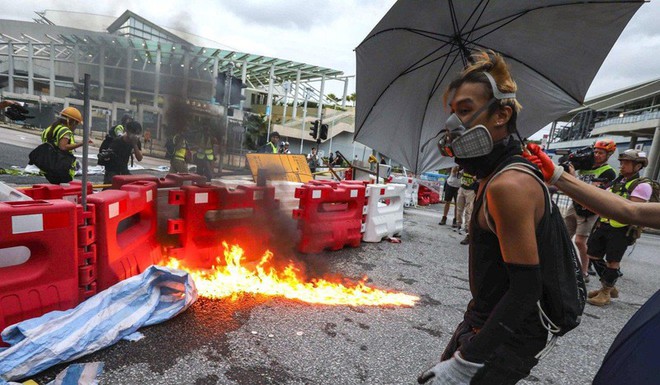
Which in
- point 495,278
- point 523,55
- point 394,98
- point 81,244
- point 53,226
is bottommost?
point 81,244

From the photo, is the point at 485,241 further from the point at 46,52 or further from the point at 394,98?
the point at 46,52

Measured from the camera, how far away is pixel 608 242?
466cm

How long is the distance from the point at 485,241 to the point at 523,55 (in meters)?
2.72

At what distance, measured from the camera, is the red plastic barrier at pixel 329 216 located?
5.29 metres

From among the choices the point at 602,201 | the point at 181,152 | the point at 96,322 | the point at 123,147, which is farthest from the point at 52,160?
the point at 602,201

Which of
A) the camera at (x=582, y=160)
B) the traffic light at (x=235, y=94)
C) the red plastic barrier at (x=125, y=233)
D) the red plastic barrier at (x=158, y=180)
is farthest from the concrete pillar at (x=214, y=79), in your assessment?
the camera at (x=582, y=160)

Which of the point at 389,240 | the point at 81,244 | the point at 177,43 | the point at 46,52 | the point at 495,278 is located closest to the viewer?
the point at 495,278

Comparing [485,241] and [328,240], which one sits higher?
[485,241]

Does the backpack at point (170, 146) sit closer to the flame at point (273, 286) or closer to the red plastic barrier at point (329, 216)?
the red plastic barrier at point (329, 216)

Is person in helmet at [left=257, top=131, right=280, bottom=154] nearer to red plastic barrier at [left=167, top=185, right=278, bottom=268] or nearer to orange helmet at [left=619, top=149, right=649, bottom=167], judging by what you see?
red plastic barrier at [left=167, top=185, right=278, bottom=268]

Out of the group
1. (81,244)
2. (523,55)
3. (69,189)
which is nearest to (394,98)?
(523,55)

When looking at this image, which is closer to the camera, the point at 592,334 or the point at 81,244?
the point at 81,244

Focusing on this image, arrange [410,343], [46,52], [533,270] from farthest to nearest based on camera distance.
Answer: [46,52]
[410,343]
[533,270]

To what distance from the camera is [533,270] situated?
48.9 inches
